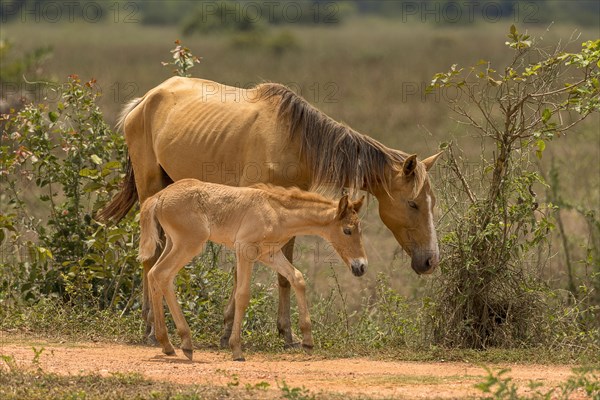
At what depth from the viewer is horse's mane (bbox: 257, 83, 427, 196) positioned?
9.51 meters

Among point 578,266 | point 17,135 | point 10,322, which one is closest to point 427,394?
point 10,322

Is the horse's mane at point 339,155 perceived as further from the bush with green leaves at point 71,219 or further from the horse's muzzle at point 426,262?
the bush with green leaves at point 71,219

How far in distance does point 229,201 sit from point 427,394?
2.38 m

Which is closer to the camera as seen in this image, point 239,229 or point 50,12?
point 239,229

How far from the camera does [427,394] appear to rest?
7547mm

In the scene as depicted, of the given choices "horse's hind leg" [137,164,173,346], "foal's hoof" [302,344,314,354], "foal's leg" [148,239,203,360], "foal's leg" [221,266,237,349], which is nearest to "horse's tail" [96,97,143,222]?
"horse's hind leg" [137,164,173,346]

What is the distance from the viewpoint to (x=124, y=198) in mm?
11000

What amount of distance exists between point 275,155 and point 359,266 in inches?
Result: 52.5

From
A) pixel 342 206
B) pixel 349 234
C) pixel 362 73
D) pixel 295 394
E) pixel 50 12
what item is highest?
pixel 50 12

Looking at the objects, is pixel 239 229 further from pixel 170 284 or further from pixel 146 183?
pixel 146 183

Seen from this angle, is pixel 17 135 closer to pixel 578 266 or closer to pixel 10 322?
pixel 10 322

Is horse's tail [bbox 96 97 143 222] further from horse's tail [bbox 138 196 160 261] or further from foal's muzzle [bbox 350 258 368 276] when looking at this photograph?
foal's muzzle [bbox 350 258 368 276]

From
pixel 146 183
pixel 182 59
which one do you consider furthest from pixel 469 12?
pixel 146 183

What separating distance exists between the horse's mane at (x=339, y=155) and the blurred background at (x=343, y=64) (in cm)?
88
